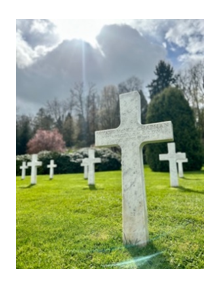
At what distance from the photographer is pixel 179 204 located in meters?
3.75

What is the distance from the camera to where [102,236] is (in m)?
2.71

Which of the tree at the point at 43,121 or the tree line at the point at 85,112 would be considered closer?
the tree line at the point at 85,112

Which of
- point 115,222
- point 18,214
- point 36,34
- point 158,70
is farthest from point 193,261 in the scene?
point 158,70

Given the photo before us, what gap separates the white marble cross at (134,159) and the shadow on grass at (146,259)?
0.09m

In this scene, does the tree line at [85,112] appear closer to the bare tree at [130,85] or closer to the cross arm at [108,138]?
the bare tree at [130,85]

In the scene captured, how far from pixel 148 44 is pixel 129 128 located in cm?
465

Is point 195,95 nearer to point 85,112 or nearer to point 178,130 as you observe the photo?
point 178,130

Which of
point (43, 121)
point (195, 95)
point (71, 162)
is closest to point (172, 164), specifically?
point (195, 95)

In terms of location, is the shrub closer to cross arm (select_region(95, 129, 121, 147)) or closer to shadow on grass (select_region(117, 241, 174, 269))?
cross arm (select_region(95, 129, 121, 147))

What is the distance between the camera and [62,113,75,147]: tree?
17656 mm

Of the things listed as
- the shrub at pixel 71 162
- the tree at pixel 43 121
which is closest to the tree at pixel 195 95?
the shrub at pixel 71 162

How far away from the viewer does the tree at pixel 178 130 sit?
1028 cm

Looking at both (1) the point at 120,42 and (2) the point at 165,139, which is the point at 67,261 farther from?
A: (1) the point at 120,42

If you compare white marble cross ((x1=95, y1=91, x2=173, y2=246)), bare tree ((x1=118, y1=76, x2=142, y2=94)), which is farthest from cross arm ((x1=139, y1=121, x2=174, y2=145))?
bare tree ((x1=118, y1=76, x2=142, y2=94))
